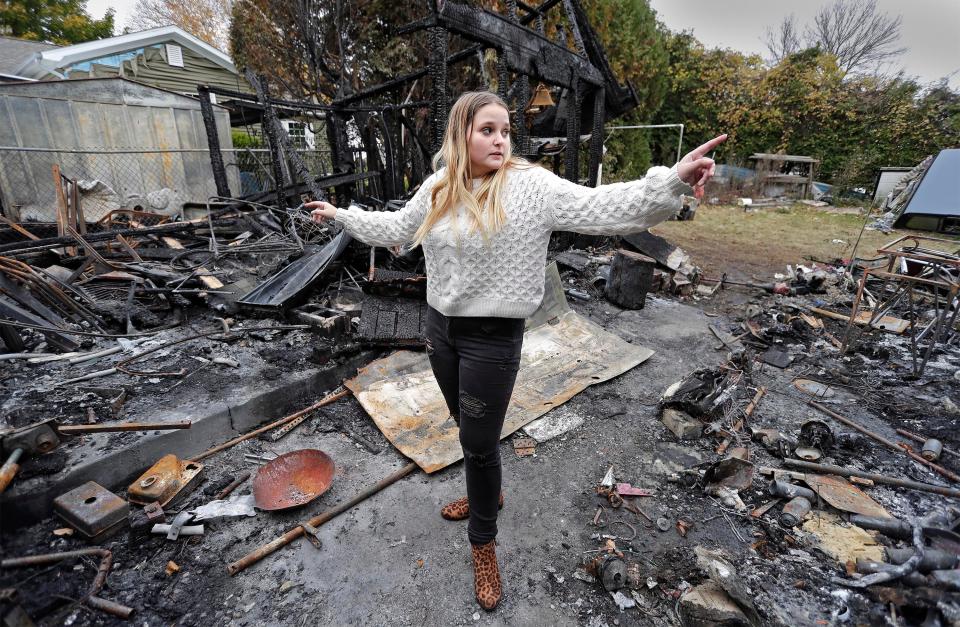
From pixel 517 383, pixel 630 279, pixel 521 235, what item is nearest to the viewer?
pixel 521 235

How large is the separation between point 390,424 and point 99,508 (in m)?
1.77

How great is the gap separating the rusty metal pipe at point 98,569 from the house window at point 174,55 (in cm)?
1710

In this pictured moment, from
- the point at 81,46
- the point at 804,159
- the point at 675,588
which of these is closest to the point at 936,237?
the point at 675,588

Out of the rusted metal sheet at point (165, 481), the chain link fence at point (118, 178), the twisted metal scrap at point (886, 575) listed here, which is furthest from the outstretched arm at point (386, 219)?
the chain link fence at point (118, 178)

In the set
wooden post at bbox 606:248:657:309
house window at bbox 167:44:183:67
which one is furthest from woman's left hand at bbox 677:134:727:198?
house window at bbox 167:44:183:67

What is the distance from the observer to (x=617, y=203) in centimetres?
161

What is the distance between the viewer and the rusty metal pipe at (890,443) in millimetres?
3027

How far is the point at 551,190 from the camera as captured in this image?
1.72 m

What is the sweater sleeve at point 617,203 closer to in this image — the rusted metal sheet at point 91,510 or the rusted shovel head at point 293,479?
the rusted shovel head at point 293,479

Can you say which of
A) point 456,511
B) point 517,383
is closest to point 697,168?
point 456,511

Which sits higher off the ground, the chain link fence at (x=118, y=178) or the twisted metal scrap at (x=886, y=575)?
the chain link fence at (x=118, y=178)

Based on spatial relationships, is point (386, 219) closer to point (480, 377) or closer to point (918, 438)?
point (480, 377)

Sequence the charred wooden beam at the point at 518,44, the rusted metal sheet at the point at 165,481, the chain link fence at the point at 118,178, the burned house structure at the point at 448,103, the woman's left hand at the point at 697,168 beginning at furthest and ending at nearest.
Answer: the chain link fence at the point at 118,178
the burned house structure at the point at 448,103
the charred wooden beam at the point at 518,44
the rusted metal sheet at the point at 165,481
the woman's left hand at the point at 697,168

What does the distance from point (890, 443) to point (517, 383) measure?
2.98 metres
